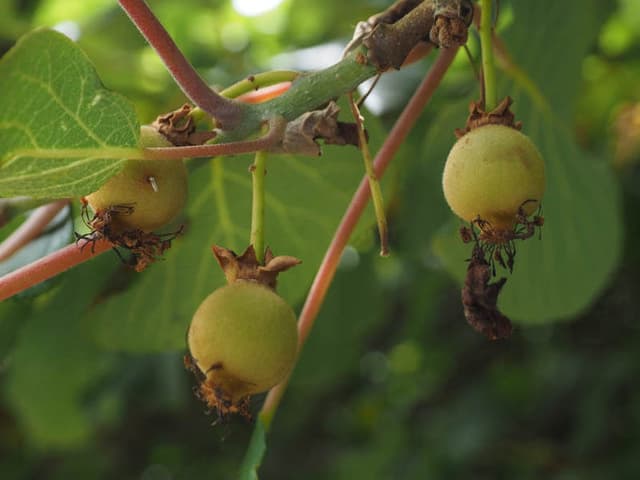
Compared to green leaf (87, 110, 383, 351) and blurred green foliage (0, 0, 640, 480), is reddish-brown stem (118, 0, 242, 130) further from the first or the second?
blurred green foliage (0, 0, 640, 480)

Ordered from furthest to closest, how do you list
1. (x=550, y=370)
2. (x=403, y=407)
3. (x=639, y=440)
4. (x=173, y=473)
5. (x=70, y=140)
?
(x=173, y=473), (x=403, y=407), (x=550, y=370), (x=639, y=440), (x=70, y=140)

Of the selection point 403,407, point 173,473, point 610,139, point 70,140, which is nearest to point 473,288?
point 70,140

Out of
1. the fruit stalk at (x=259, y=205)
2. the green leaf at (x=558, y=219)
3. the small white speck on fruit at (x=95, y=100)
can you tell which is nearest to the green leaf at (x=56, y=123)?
the small white speck on fruit at (x=95, y=100)

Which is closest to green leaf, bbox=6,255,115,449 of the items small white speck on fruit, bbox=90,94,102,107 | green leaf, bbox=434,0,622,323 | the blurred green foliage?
the blurred green foliage

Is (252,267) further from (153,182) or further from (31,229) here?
(31,229)

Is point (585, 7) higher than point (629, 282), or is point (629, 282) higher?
point (585, 7)

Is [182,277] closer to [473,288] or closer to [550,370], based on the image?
[473,288]

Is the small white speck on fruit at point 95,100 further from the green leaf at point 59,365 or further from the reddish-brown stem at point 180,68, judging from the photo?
the green leaf at point 59,365
